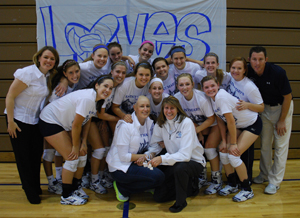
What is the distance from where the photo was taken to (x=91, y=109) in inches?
95.0

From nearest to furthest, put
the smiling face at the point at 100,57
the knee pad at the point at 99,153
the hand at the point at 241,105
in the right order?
the hand at the point at 241,105 < the knee pad at the point at 99,153 < the smiling face at the point at 100,57

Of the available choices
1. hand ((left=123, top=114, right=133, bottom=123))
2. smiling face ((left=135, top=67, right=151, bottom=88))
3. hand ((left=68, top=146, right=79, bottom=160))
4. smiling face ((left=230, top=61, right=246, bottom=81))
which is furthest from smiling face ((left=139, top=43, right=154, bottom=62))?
hand ((left=68, top=146, right=79, bottom=160))

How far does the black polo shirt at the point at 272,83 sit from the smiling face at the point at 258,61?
72mm

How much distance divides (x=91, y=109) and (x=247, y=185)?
191cm

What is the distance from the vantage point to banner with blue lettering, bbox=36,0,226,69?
3.58 m

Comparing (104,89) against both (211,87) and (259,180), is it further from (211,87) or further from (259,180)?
(259,180)

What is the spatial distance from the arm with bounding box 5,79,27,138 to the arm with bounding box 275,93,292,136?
2945mm

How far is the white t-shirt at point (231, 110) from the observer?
8.25ft

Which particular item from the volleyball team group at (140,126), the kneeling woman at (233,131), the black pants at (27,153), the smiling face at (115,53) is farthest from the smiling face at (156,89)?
the black pants at (27,153)

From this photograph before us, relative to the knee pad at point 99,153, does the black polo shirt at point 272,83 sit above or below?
above

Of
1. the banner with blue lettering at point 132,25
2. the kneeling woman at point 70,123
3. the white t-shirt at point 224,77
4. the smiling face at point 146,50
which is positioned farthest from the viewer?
the banner with blue lettering at point 132,25

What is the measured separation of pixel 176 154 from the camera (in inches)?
94.1

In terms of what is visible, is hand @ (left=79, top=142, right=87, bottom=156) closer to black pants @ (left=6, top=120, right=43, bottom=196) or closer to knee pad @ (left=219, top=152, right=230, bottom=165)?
black pants @ (left=6, top=120, right=43, bottom=196)

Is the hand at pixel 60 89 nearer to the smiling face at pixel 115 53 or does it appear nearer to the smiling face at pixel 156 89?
the smiling face at pixel 115 53
